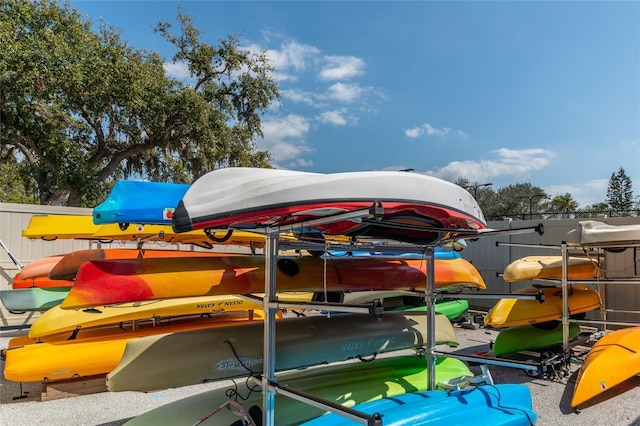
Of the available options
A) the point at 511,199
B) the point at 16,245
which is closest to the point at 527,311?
the point at 16,245

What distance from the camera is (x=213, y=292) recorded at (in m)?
2.94

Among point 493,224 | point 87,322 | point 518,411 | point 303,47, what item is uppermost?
point 303,47

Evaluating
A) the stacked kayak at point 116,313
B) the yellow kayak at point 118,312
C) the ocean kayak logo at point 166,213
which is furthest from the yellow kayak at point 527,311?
the ocean kayak logo at point 166,213

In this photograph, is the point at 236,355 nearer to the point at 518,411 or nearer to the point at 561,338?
the point at 518,411

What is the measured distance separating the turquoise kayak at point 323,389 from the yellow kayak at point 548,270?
2412 mm

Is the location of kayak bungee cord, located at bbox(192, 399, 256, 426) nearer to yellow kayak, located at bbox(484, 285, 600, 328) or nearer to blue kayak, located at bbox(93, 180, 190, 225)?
blue kayak, located at bbox(93, 180, 190, 225)

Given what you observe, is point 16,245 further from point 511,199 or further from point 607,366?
point 511,199

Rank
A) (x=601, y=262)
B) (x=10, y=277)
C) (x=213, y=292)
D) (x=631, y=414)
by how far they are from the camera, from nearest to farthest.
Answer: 1. (x=213, y=292)
2. (x=631, y=414)
3. (x=601, y=262)
4. (x=10, y=277)

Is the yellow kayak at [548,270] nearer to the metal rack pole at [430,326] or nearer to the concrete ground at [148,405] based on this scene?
the concrete ground at [148,405]

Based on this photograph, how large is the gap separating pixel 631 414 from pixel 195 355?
13.9ft

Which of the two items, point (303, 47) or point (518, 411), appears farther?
point (303, 47)

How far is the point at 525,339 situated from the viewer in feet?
20.2

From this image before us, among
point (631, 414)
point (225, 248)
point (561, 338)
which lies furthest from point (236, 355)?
point (225, 248)

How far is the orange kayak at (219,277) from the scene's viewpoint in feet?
8.74
